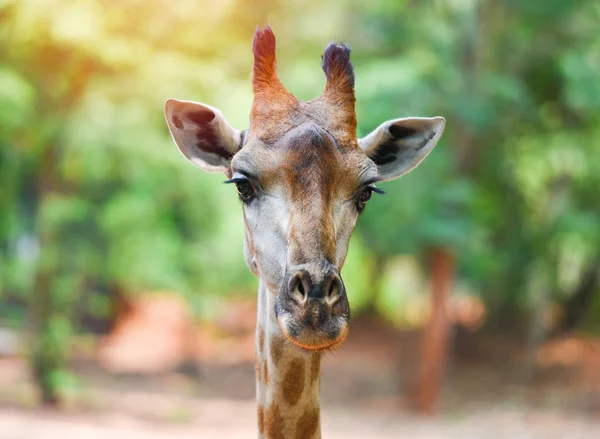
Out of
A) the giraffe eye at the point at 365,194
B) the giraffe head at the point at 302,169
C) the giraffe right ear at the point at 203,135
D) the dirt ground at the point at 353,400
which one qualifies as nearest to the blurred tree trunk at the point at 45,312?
A: the dirt ground at the point at 353,400

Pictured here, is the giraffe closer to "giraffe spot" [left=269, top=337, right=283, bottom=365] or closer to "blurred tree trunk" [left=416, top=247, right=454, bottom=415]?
"giraffe spot" [left=269, top=337, right=283, bottom=365]

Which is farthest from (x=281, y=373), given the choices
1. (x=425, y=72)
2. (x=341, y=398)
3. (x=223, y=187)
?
(x=341, y=398)

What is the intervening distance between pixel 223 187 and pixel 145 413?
4.62 meters

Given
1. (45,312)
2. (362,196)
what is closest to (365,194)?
(362,196)

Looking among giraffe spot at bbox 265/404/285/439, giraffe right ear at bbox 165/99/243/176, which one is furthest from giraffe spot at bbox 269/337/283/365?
giraffe right ear at bbox 165/99/243/176

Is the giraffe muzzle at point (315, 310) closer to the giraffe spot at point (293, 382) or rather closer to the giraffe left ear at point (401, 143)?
the giraffe spot at point (293, 382)

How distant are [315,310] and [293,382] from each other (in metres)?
0.76

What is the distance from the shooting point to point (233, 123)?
1088 cm

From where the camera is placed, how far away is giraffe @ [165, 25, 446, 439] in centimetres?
291

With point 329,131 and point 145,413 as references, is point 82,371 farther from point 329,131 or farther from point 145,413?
point 329,131

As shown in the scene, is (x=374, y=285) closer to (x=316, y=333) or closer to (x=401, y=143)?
(x=401, y=143)

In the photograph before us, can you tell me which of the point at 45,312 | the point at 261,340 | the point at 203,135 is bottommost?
the point at 261,340

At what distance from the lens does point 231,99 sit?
11.4 metres

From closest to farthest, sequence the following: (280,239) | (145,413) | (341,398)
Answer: (280,239), (145,413), (341,398)
